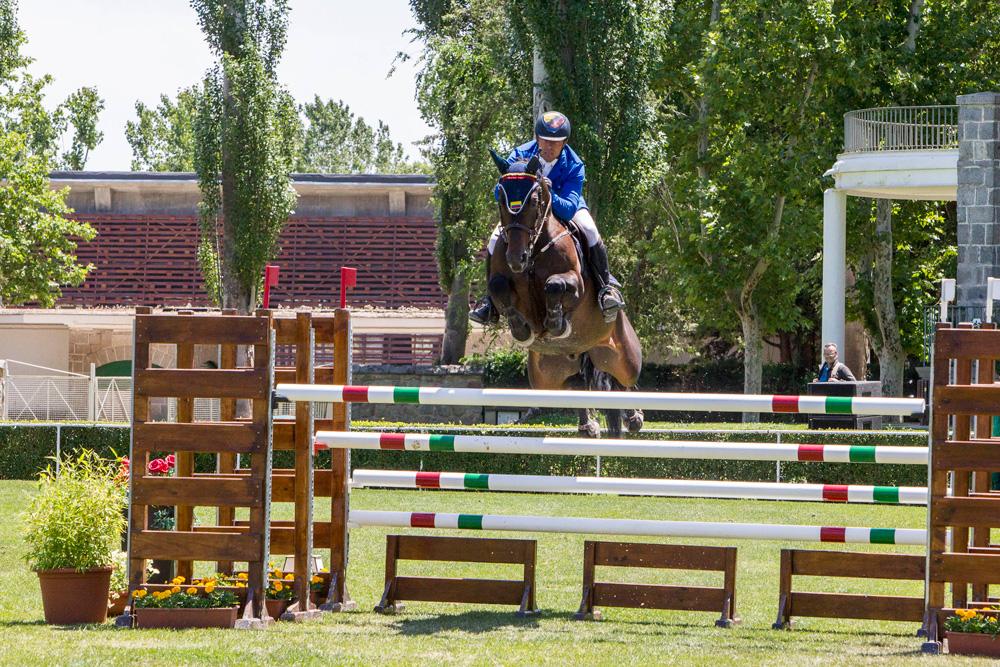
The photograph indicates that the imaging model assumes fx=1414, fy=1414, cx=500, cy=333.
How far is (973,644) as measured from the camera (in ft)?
21.8

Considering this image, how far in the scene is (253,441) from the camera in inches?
292

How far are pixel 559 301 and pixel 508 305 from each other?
30 centimetres

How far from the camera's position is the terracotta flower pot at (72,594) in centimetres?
739

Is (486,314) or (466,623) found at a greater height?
(486,314)

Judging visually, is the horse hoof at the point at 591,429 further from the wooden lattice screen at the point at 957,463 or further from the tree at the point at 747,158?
the tree at the point at 747,158

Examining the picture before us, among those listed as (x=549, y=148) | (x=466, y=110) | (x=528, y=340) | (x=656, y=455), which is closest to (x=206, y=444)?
(x=528, y=340)

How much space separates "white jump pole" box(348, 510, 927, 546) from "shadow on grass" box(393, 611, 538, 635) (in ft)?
1.66

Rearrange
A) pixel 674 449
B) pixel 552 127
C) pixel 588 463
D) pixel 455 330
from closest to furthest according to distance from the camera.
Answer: pixel 674 449
pixel 552 127
pixel 588 463
pixel 455 330

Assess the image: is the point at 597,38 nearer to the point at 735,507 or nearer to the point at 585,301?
the point at 735,507

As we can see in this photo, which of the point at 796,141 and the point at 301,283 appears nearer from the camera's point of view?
the point at 796,141

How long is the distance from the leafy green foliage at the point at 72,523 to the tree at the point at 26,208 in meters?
25.9

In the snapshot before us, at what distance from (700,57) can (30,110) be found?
642 inches

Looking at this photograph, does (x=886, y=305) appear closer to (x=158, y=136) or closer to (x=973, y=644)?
(x=973, y=644)

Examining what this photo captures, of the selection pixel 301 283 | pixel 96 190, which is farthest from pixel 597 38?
pixel 96 190
